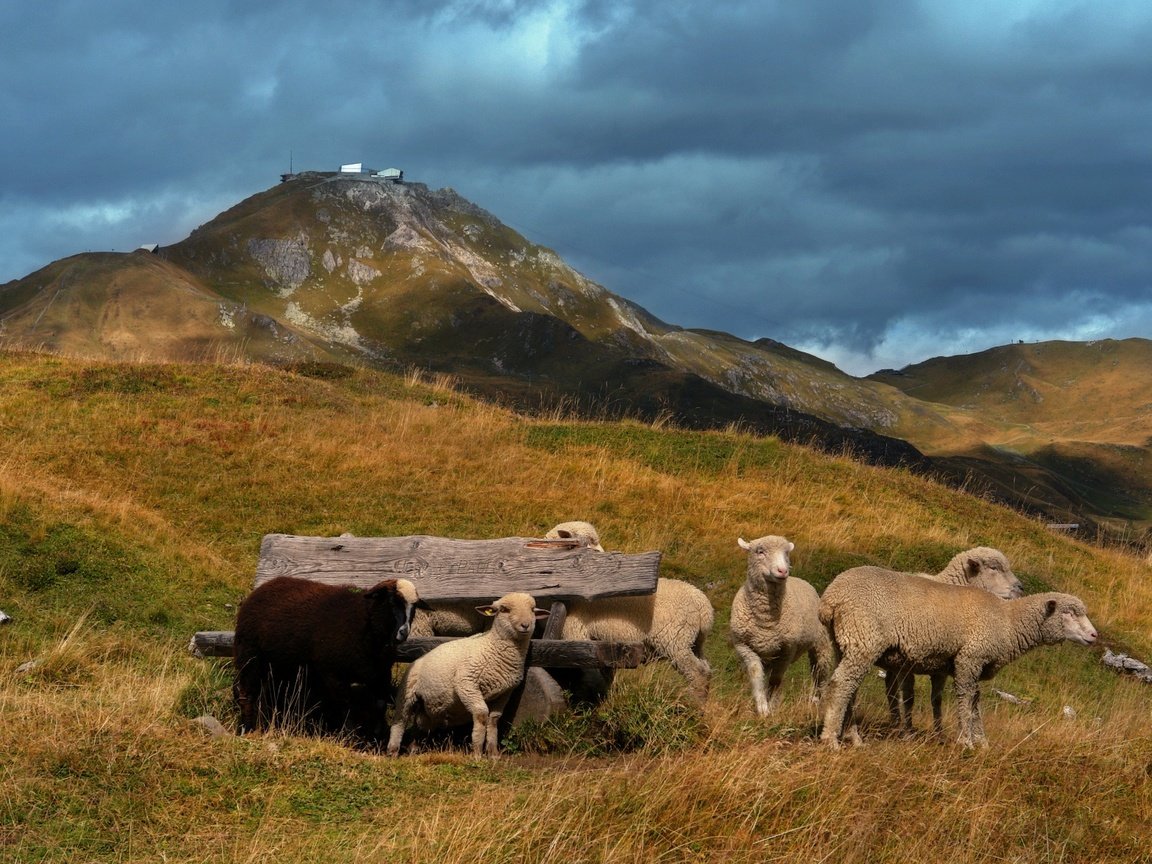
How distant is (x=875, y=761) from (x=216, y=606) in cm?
1160

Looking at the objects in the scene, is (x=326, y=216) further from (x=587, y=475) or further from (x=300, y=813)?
(x=300, y=813)

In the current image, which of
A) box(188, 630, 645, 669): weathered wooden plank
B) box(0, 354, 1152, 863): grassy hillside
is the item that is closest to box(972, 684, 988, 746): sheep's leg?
box(0, 354, 1152, 863): grassy hillside

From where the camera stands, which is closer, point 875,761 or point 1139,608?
point 875,761

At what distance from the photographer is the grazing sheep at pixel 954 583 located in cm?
1246

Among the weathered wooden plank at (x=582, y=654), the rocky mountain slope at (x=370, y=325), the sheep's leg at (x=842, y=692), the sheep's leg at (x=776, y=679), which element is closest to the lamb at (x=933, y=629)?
the sheep's leg at (x=842, y=692)

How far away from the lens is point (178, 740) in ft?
31.8

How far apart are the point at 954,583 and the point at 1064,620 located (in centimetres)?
195

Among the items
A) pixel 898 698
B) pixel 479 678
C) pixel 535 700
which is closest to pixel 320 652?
pixel 479 678

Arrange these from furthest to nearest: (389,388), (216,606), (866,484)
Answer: (389,388) → (866,484) → (216,606)

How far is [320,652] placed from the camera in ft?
37.8

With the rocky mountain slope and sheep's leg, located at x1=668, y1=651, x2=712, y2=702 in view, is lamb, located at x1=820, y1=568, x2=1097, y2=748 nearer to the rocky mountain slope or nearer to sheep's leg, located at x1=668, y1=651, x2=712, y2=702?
sheep's leg, located at x1=668, y1=651, x2=712, y2=702

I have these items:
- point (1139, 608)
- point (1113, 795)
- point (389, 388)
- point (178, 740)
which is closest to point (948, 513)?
point (1139, 608)

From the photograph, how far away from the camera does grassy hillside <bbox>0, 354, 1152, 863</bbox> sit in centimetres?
838

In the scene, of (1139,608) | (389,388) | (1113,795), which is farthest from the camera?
(389,388)
